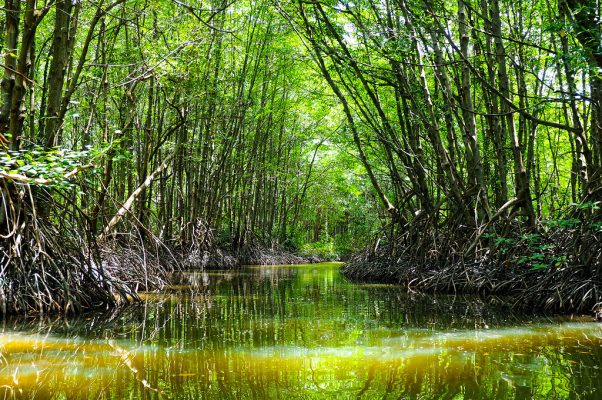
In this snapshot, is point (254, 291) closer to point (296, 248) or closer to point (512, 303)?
point (512, 303)

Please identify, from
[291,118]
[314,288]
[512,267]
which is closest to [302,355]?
[512,267]

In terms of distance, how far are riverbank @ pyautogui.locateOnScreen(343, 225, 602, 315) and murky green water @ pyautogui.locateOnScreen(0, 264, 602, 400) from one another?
1.90ft

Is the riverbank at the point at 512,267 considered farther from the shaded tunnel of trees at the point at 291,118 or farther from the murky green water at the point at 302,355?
the murky green water at the point at 302,355

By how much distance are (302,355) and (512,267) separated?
438 cm

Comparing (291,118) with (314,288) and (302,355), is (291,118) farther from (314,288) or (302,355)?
(302,355)

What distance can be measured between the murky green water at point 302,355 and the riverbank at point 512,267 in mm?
580

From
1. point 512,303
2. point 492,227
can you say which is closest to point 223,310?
point 512,303

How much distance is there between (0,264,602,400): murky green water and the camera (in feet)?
7.13

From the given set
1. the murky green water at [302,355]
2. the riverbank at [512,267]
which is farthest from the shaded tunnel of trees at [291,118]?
the murky green water at [302,355]

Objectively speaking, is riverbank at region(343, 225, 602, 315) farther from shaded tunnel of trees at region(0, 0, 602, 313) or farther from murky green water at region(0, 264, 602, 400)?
murky green water at region(0, 264, 602, 400)

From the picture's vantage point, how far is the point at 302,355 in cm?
285

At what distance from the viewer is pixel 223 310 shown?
4852mm

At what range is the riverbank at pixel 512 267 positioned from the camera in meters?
4.61

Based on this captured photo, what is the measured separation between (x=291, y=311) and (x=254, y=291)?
2.14m
